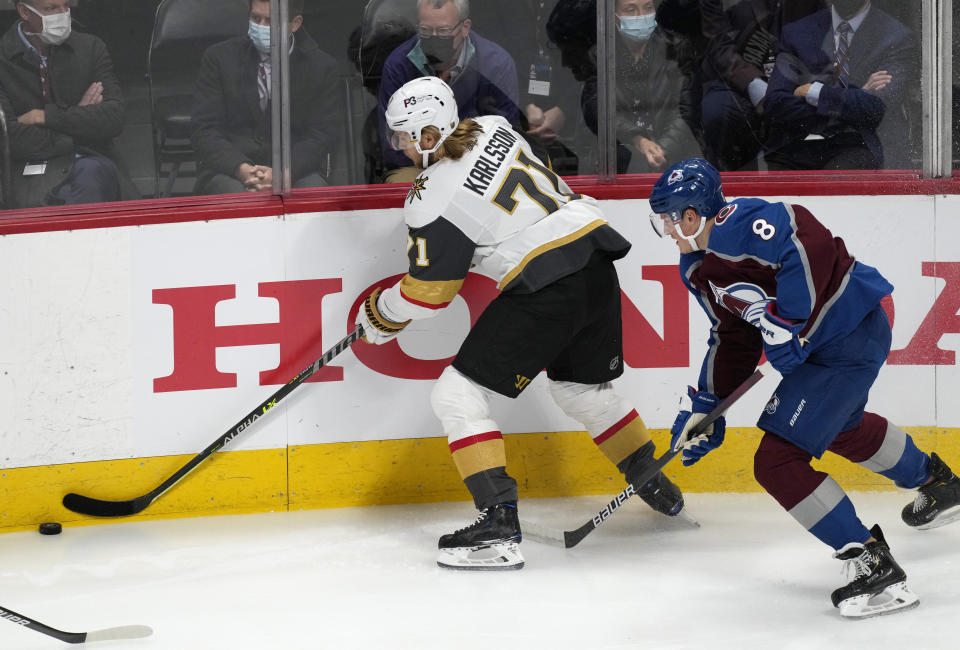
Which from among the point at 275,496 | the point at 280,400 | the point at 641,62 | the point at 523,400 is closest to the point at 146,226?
the point at 280,400

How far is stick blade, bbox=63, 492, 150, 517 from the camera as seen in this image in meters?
3.36

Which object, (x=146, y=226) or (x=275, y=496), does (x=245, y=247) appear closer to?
(x=146, y=226)

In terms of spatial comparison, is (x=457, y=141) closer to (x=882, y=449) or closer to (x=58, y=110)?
(x=58, y=110)

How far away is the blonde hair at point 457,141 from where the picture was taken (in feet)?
9.98

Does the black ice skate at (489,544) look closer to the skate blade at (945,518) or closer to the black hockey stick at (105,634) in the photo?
the black hockey stick at (105,634)

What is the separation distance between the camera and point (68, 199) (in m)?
3.42

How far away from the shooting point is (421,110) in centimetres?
302

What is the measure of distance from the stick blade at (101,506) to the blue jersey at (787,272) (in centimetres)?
174

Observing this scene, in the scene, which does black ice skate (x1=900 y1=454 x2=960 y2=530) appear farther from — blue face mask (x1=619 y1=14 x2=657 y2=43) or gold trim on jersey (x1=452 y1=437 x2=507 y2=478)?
blue face mask (x1=619 y1=14 x2=657 y2=43)

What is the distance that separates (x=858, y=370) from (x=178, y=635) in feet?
5.50

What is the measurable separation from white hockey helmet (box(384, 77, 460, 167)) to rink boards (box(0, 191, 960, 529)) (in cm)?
45

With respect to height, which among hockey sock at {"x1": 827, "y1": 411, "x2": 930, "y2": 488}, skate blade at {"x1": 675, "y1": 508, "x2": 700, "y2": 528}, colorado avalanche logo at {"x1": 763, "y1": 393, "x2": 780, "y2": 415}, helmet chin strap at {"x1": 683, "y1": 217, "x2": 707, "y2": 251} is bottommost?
skate blade at {"x1": 675, "y1": 508, "x2": 700, "y2": 528}

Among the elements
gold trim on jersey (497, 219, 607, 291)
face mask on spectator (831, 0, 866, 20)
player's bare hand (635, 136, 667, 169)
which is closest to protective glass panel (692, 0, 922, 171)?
face mask on spectator (831, 0, 866, 20)

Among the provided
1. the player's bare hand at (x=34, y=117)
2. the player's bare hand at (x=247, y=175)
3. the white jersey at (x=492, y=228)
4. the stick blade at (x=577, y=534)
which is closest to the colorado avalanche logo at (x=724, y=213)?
the white jersey at (x=492, y=228)
